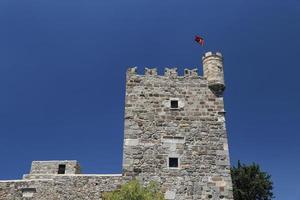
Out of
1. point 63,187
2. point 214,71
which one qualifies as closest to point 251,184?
point 214,71

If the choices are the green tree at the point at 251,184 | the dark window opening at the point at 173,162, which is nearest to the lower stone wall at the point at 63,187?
the dark window opening at the point at 173,162

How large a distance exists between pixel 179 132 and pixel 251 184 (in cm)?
1283

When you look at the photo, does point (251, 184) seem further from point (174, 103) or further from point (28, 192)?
point (28, 192)

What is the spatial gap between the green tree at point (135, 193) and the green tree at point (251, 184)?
13215mm

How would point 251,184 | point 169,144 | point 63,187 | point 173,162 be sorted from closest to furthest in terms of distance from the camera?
point 63,187 → point 173,162 → point 169,144 → point 251,184

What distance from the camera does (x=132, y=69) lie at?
20.6 meters

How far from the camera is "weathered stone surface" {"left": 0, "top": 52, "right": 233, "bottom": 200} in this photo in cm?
1745

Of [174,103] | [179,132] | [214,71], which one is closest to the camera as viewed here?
[179,132]

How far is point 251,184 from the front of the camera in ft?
94.3

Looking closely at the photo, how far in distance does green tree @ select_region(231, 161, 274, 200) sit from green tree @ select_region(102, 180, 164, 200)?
1322 centimetres

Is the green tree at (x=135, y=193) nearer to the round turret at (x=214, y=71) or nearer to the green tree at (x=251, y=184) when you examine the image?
the round turret at (x=214, y=71)

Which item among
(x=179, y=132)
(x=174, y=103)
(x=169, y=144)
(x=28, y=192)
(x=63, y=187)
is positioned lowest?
(x=28, y=192)

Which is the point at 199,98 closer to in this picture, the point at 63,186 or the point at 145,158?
the point at 145,158

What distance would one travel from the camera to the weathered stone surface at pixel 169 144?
1745cm
